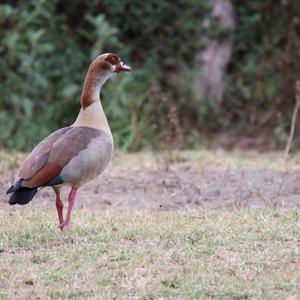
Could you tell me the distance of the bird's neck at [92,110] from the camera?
6.83 meters

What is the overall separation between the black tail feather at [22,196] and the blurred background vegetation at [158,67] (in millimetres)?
5896

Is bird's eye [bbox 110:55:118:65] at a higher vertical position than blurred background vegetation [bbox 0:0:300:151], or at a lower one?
higher

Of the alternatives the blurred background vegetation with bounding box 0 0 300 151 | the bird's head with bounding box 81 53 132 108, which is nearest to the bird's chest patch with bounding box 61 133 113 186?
the bird's head with bounding box 81 53 132 108

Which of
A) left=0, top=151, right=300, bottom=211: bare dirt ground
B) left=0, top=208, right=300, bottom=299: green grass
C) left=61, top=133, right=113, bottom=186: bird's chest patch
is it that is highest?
left=61, top=133, right=113, bottom=186: bird's chest patch

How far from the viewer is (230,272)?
18.2 ft

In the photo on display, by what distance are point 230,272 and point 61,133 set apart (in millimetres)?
1888

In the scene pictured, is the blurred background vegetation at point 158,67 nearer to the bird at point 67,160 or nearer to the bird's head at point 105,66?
the bird's head at point 105,66

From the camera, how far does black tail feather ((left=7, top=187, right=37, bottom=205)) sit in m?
6.18

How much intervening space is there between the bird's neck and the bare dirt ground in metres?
1.50

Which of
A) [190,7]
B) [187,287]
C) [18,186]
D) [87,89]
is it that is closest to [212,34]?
[190,7]

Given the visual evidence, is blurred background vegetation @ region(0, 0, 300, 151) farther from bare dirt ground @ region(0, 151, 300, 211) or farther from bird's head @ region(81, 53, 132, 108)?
bird's head @ region(81, 53, 132, 108)

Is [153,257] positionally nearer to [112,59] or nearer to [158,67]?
[112,59]

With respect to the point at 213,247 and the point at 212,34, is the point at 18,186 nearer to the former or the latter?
the point at 213,247

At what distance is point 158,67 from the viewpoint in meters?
14.9
